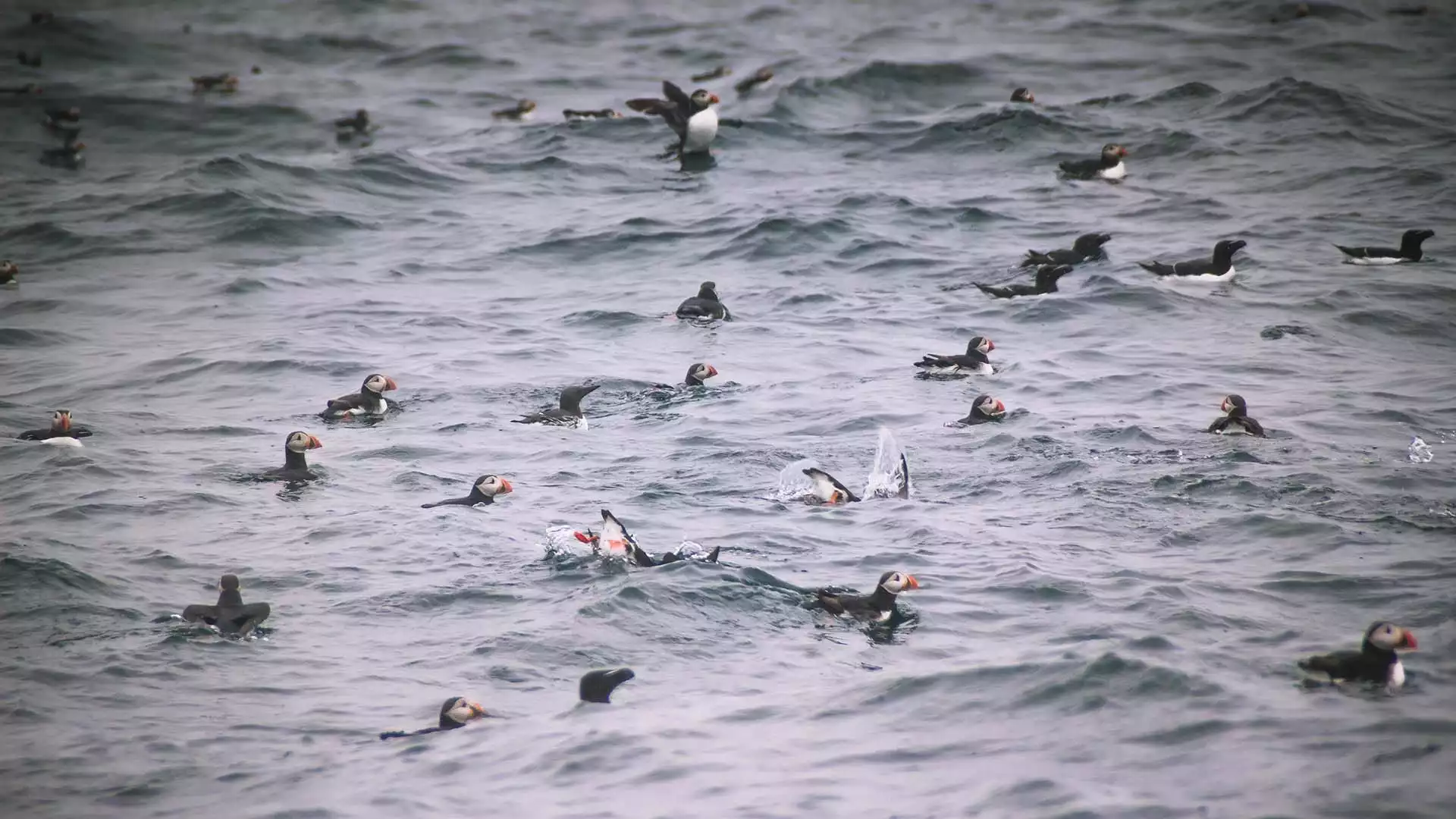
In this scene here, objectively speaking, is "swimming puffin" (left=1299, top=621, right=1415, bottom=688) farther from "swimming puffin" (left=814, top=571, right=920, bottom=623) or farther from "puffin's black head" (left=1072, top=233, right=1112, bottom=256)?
"puffin's black head" (left=1072, top=233, right=1112, bottom=256)

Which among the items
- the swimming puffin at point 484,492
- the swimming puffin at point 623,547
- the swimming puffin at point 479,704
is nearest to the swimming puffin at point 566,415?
the swimming puffin at point 484,492

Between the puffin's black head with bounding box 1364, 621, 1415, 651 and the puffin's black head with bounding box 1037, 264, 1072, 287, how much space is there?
35.9 ft

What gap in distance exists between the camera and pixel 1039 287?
19109mm

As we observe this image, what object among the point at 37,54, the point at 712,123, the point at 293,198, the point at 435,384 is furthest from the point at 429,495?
the point at 37,54

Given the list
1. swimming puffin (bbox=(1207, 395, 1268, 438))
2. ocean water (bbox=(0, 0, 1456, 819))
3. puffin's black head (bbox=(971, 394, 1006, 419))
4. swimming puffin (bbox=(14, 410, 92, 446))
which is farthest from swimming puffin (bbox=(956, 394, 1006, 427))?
swimming puffin (bbox=(14, 410, 92, 446))

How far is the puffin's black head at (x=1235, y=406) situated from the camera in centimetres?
1329

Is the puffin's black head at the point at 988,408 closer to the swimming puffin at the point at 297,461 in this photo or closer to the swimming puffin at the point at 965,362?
the swimming puffin at the point at 965,362

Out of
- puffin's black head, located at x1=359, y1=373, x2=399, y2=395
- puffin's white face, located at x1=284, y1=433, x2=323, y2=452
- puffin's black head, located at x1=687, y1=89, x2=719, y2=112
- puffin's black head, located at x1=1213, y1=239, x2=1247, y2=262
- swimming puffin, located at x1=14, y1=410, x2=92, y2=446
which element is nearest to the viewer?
puffin's white face, located at x1=284, y1=433, x2=323, y2=452

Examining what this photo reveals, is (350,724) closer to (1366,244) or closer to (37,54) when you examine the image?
(1366,244)

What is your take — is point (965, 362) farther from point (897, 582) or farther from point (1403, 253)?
point (1403, 253)

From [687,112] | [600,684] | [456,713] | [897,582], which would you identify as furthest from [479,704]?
[687,112]

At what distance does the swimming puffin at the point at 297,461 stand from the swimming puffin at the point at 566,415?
95.2 inches

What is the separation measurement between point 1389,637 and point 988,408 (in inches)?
251

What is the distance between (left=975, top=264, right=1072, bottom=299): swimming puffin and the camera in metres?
19.1
